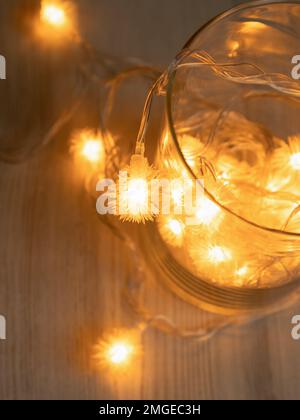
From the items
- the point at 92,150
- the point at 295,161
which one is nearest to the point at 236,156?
the point at 295,161

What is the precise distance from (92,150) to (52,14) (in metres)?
0.19

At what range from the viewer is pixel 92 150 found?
0.63 meters

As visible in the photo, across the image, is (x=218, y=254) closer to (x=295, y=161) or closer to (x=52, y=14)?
(x=295, y=161)

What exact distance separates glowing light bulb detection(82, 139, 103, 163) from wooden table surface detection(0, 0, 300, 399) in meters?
0.02

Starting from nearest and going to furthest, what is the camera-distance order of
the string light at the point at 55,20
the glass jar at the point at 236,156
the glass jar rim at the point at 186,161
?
the glass jar rim at the point at 186,161
the glass jar at the point at 236,156
the string light at the point at 55,20

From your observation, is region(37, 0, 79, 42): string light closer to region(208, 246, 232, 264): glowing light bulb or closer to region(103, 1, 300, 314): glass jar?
region(103, 1, 300, 314): glass jar

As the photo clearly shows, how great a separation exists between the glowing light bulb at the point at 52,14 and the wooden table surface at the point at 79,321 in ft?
0.42

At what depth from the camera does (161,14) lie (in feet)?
2.22

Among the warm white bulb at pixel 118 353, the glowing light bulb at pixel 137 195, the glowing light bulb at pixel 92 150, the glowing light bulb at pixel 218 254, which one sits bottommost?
the warm white bulb at pixel 118 353

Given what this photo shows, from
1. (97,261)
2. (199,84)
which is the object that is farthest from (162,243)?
(199,84)

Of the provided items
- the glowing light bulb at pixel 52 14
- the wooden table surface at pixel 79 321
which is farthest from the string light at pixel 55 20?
the wooden table surface at pixel 79 321

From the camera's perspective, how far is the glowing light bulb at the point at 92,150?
0.63m

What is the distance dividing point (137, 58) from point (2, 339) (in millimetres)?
372

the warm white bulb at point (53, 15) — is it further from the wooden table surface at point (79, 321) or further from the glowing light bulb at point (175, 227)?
the glowing light bulb at point (175, 227)
